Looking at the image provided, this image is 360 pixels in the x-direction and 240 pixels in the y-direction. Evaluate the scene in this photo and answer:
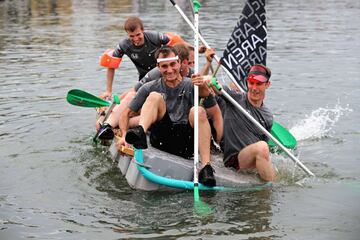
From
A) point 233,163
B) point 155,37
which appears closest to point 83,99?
point 155,37

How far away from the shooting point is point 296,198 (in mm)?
8477

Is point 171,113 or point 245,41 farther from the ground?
point 245,41

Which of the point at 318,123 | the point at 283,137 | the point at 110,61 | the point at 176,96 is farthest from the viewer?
the point at 318,123

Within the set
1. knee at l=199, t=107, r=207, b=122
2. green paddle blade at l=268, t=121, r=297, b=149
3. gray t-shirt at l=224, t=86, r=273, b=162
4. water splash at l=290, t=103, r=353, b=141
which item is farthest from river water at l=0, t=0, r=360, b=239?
knee at l=199, t=107, r=207, b=122

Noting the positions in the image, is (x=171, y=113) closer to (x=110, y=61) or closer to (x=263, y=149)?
(x=263, y=149)

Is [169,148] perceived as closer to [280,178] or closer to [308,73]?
[280,178]

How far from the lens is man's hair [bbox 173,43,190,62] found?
30.0ft

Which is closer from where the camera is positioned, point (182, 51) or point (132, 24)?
point (182, 51)

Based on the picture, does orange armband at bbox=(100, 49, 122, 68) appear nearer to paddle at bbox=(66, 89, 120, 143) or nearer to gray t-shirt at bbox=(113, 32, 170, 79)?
gray t-shirt at bbox=(113, 32, 170, 79)

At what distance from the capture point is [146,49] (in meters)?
11.4

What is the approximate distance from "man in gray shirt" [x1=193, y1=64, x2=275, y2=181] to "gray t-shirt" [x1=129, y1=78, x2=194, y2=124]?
20.2 inches

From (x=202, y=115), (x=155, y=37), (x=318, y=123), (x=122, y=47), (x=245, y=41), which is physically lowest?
(x=318, y=123)

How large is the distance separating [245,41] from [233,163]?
1902 millimetres

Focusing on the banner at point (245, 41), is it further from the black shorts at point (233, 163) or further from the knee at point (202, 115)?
the black shorts at point (233, 163)
